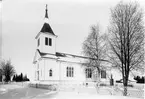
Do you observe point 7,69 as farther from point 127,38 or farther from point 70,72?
point 127,38

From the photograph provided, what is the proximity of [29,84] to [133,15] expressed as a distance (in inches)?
139

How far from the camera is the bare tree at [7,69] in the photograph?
3230 mm

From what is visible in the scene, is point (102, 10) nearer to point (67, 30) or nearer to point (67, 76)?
point (67, 30)

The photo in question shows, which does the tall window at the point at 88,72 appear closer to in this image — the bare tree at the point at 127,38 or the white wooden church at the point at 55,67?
the white wooden church at the point at 55,67

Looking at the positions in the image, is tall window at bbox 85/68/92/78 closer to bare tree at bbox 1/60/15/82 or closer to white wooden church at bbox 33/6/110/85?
white wooden church at bbox 33/6/110/85

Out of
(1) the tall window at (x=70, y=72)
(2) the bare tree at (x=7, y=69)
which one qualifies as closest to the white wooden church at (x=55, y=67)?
(1) the tall window at (x=70, y=72)

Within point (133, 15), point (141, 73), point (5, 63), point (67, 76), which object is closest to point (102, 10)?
point (133, 15)

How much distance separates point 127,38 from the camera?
3.02 metres

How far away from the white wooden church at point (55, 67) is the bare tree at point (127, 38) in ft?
4.38

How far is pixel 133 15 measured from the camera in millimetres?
3068

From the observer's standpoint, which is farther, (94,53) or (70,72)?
(70,72)

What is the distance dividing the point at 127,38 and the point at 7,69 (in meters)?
3.04

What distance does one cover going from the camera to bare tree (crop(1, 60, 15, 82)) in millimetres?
3230

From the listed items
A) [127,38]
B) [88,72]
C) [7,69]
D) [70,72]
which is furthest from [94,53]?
[7,69]
